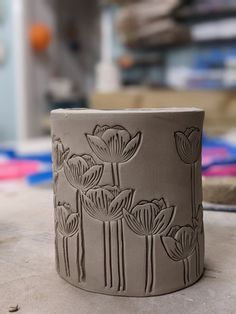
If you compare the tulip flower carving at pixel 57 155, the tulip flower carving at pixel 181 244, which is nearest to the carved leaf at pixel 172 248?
the tulip flower carving at pixel 181 244

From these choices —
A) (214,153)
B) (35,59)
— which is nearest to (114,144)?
(214,153)

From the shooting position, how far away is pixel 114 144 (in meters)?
0.33

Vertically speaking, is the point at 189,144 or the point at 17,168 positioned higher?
the point at 189,144

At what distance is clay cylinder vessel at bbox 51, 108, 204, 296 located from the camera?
13.1 inches

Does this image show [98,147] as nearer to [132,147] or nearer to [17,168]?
[132,147]

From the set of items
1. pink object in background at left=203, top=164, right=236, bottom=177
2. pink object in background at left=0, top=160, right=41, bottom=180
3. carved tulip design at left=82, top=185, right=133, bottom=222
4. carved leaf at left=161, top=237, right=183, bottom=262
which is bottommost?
pink object in background at left=0, top=160, right=41, bottom=180

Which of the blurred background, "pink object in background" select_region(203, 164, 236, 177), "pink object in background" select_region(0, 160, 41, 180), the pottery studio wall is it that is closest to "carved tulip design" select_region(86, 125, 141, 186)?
"pink object in background" select_region(203, 164, 236, 177)

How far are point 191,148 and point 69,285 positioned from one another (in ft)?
0.52

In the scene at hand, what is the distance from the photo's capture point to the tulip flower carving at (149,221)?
0.34 m

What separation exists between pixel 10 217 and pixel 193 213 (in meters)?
0.31

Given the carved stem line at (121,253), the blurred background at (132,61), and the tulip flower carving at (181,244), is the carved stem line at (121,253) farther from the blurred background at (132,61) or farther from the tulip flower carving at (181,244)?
the blurred background at (132,61)

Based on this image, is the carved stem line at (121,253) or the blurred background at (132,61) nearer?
the carved stem line at (121,253)

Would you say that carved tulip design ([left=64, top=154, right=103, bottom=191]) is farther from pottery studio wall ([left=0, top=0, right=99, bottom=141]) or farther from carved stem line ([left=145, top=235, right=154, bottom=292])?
pottery studio wall ([left=0, top=0, right=99, bottom=141])

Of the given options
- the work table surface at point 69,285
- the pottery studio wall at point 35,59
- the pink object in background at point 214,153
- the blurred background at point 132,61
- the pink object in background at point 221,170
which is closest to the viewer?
the work table surface at point 69,285
